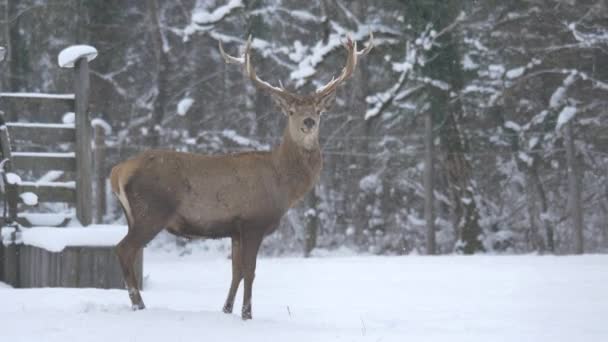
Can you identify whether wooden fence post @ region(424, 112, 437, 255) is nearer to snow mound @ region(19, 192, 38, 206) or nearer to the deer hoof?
snow mound @ region(19, 192, 38, 206)

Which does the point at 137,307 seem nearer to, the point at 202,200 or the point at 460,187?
the point at 202,200

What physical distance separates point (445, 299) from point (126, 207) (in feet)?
10.2

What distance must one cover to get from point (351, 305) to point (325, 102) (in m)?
1.80

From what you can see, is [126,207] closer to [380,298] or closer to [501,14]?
[380,298]

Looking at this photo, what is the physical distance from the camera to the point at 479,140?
18.6 metres

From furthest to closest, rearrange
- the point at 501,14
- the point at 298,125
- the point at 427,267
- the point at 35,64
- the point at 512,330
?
the point at 35,64 → the point at 501,14 → the point at 427,267 → the point at 298,125 → the point at 512,330

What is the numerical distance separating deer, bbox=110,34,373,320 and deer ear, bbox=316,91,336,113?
0.76 ft

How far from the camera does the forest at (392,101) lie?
54.4ft

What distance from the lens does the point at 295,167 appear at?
7.27 meters

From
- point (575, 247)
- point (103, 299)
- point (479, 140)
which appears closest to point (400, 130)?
point (479, 140)

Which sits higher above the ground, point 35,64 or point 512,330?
point 35,64

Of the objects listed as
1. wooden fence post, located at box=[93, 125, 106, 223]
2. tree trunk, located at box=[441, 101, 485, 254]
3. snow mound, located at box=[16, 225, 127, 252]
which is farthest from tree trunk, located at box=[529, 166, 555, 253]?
snow mound, located at box=[16, 225, 127, 252]

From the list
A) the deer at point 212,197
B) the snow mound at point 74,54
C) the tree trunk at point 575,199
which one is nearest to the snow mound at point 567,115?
the tree trunk at point 575,199

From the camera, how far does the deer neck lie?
720 cm
